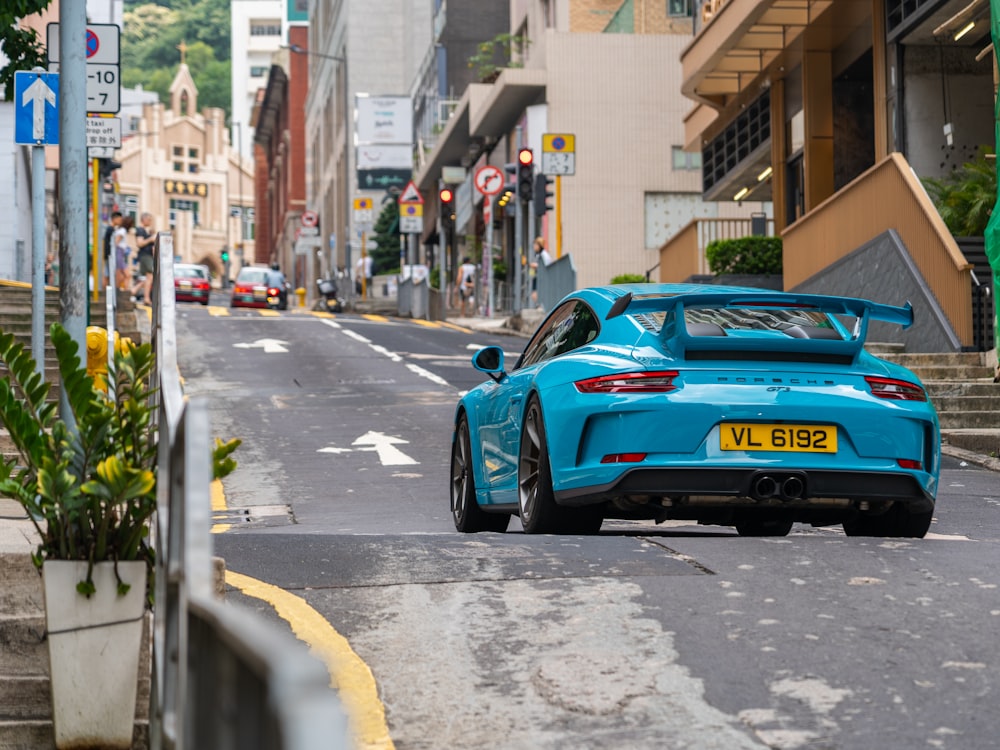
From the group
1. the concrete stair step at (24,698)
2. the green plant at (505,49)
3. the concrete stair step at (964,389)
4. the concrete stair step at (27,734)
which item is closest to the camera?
the concrete stair step at (27,734)

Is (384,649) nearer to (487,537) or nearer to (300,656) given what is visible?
(487,537)

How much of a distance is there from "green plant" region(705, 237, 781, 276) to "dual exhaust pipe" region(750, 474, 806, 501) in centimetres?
2250

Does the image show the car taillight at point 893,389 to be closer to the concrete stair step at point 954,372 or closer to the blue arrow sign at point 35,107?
the blue arrow sign at point 35,107

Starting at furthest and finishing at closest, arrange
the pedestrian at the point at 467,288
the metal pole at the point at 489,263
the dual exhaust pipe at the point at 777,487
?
the pedestrian at the point at 467,288 < the metal pole at the point at 489,263 < the dual exhaust pipe at the point at 777,487

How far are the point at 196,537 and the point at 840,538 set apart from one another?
5.50 m

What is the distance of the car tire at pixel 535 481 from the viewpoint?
8.45m

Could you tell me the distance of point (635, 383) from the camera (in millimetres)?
8031

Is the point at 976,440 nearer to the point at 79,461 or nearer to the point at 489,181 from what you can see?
the point at 79,461

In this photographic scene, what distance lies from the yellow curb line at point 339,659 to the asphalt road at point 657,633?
16 millimetres

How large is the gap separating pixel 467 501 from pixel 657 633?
4.32 meters

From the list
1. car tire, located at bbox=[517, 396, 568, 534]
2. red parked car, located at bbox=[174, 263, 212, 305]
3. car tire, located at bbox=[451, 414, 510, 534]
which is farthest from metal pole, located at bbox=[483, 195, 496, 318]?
car tire, located at bbox=[517, 396, 568, 534]

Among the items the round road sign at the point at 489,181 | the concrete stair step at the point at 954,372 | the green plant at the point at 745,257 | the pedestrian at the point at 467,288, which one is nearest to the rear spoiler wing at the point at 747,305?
the concrete stair step at the point at 954,372

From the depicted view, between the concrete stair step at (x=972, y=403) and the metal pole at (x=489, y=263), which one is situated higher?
the metal pole at (x=489, y=263)

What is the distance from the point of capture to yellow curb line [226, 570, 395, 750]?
5008mm
